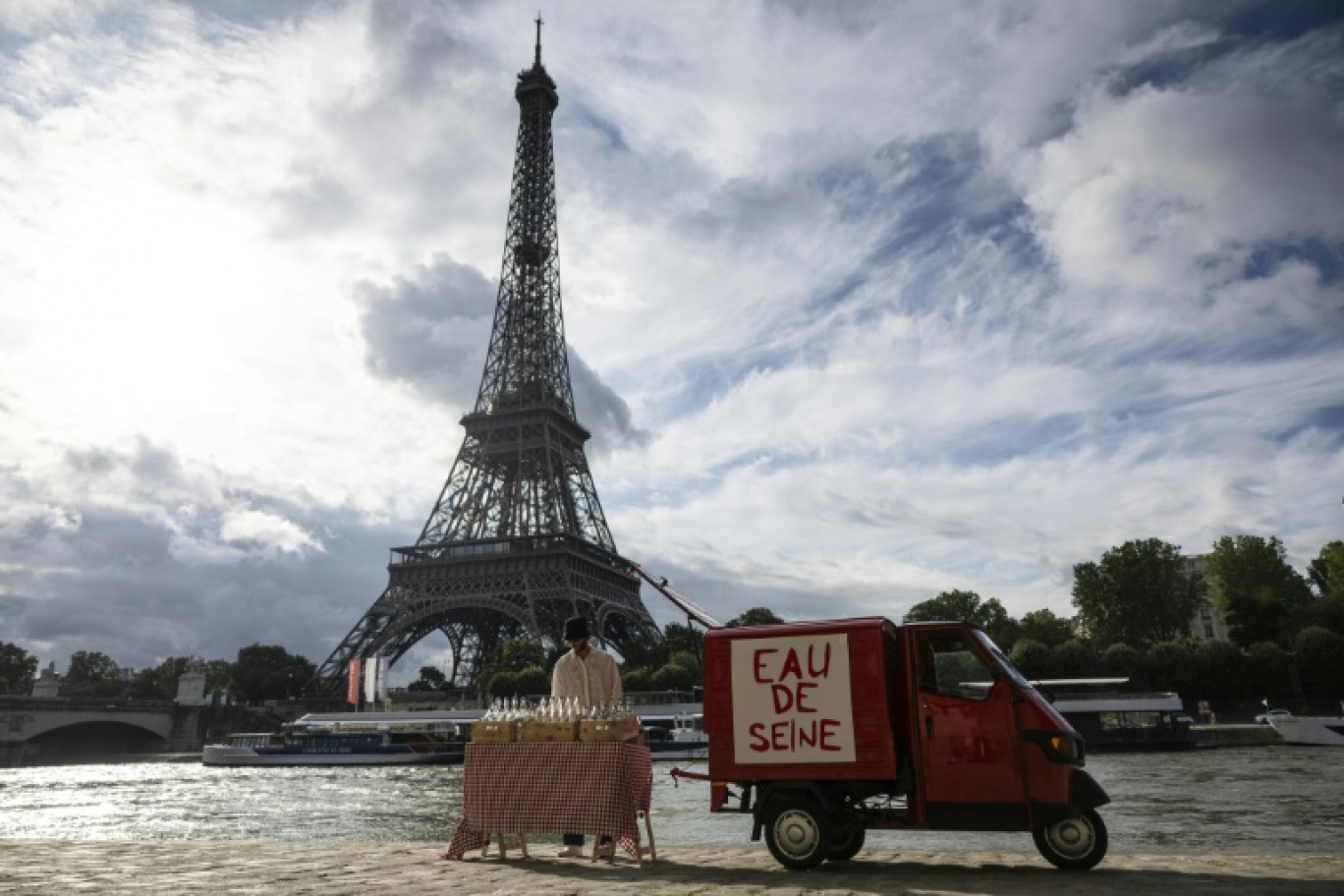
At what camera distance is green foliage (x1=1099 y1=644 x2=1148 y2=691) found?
214ft

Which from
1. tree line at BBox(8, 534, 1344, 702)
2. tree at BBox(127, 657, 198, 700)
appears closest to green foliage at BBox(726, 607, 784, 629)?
tree line at BBox(8, 534, 1344, 702)

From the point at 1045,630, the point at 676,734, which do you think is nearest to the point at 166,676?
the point at 676,734

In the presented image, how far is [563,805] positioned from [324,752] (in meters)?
49.9

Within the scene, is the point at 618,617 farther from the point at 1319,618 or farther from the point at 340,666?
the point at 1319,618

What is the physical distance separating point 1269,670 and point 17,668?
124522 mm

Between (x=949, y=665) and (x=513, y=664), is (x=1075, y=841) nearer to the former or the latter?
(x=949, y=665)

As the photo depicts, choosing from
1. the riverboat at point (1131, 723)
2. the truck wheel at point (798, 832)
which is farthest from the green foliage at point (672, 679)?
Result: the truck wheel at point (798, 832)

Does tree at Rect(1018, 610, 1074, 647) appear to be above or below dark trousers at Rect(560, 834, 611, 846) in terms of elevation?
above

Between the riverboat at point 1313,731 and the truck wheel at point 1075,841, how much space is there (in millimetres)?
51103

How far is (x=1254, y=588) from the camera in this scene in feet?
263

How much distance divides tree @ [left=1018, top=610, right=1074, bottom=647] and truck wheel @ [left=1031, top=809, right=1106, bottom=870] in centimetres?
7484

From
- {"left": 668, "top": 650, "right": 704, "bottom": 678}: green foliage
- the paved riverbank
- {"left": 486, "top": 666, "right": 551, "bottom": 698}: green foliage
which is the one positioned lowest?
the paved riverbank

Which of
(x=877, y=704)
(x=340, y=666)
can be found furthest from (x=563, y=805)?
(x=340, y=666)

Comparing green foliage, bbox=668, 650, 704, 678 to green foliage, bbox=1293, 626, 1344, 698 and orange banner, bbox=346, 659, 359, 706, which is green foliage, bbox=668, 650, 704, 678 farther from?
green foliage, bbox=1293, 626, 1344, 698
